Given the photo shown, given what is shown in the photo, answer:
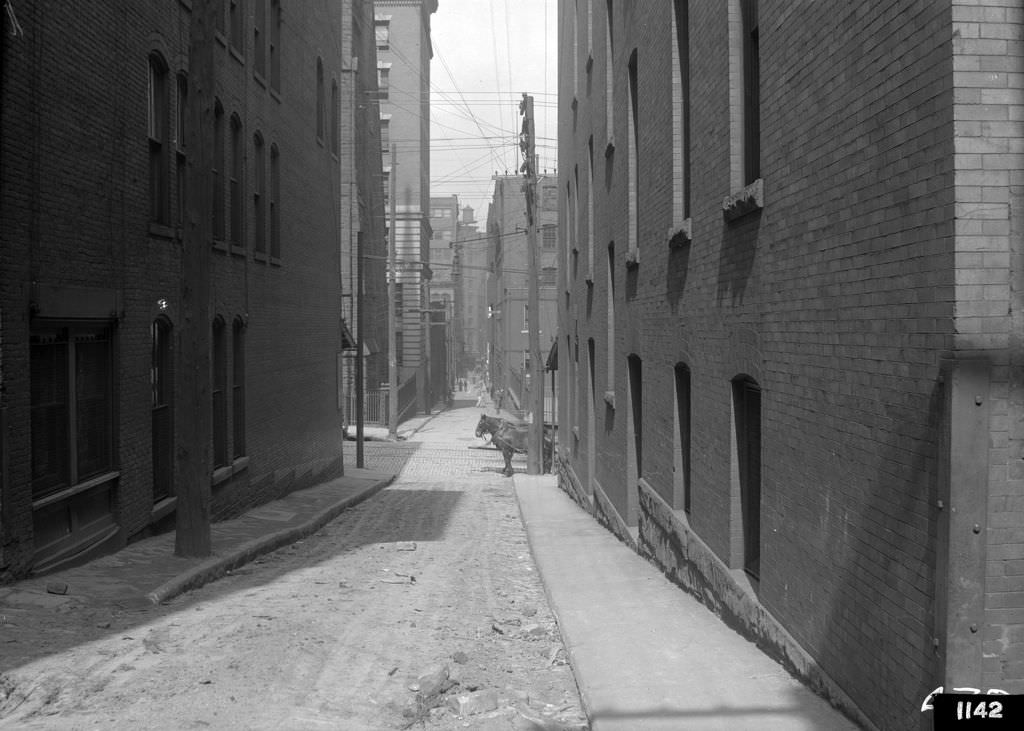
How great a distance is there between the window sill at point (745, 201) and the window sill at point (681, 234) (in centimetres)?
163

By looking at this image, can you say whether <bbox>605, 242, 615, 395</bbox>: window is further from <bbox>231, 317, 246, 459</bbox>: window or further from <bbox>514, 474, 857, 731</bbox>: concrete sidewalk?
<bbox>231, 317, 246, 459</bbox>: window

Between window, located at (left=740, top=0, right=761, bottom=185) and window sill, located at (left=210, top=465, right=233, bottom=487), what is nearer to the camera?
window, located at (left=740, top=0, right=761, bottom=185)

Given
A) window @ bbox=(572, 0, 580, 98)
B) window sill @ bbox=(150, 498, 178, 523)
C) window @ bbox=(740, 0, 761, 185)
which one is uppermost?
window @ bbox=(572, 0, 580, 98)

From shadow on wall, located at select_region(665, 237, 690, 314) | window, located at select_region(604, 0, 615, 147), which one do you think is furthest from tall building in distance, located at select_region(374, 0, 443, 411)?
shadow on wall, located at select_region(665, 237, 690, 314)

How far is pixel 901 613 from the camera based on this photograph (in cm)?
502

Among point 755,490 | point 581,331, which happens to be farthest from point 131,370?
point 581,331

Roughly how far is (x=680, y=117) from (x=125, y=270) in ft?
20.9

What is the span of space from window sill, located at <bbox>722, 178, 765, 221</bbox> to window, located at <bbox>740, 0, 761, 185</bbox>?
25 cm

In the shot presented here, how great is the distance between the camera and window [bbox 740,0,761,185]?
27.6 feet

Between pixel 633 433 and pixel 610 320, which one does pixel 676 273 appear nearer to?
pixel 633 433

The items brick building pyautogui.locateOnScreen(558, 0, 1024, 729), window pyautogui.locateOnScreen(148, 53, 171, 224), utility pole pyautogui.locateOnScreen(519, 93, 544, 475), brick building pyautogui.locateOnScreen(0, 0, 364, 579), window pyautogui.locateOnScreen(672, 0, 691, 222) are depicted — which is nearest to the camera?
brick building pyautogui.locateOnScreen(558, 0, 1024, 729)

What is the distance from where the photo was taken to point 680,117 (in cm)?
1112

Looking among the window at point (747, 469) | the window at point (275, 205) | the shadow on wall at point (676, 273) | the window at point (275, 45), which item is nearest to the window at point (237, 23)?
the window at point (275, 45)

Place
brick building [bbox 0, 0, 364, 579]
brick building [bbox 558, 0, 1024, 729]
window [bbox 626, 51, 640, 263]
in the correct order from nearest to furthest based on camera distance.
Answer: brick building [bbox 558, 0, 1024, 729] < brick building [bbox 0, 0, 364, 579] < window [bbox 626, 51, 640, 263]
